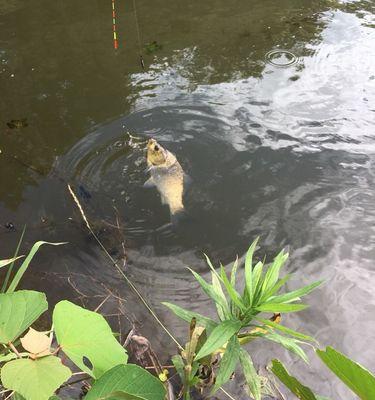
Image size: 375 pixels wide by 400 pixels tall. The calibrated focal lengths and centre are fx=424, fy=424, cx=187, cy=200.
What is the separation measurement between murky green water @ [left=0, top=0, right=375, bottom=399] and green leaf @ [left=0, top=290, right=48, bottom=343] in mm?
1861

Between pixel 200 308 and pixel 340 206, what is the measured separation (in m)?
1.75

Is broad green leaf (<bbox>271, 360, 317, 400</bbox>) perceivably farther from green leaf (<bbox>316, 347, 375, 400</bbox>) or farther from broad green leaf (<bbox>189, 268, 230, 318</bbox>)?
broad green leaf (<bbox>189, 268, 230, 318</bbox>)

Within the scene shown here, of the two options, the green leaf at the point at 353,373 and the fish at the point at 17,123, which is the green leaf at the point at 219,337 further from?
the fish at the point at 17,123

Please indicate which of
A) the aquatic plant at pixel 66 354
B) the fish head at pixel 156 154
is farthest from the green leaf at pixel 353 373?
the fish head at pixel 156 154

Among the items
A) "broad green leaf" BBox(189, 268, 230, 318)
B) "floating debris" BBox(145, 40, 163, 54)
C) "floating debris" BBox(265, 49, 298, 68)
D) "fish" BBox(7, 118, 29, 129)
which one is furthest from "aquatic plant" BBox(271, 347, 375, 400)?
"floating debris" BBox(145, 40, 163, 54)

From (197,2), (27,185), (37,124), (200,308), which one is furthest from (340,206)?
(197,2)

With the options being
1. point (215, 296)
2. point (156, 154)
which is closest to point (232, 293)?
point (215, 296)

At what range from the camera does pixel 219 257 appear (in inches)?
143

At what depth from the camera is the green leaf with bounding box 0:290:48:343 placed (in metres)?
1.20

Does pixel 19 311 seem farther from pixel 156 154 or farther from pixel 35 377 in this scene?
pixel 156 154

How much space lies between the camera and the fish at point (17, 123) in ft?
15.9

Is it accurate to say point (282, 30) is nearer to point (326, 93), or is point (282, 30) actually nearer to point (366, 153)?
point (326, 93)

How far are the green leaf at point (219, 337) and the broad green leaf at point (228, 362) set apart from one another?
0.07m

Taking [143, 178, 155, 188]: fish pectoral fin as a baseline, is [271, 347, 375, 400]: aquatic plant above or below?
above
